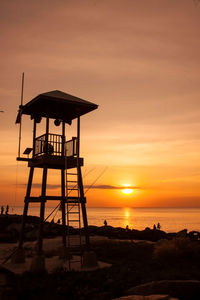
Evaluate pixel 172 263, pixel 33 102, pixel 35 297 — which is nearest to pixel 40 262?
pixel 35 297

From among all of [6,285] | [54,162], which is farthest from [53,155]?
[6,285]

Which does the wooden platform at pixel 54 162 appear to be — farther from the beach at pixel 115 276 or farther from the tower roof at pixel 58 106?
the beach at pixel 115 276

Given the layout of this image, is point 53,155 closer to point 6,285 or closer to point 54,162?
point 54,162

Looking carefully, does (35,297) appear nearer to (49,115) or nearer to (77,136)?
(77,136)

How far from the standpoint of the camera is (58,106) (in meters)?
17.2

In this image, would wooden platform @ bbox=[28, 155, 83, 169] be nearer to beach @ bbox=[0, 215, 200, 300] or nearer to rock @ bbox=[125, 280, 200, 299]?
beach @ bbox=[0, 215, 200, 300]

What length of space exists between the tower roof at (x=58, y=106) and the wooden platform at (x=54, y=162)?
7.43 feet

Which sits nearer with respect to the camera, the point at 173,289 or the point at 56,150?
the point at 173,289

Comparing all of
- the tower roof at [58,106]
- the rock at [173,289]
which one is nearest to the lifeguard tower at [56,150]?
the tower roof at [58,106]

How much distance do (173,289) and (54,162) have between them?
28.0 feet

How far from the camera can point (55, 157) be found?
648 inches

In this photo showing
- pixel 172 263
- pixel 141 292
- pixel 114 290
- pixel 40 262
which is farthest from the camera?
pixel 172 263

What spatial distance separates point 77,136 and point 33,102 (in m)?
2.82

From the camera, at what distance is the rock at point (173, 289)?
998 centimetres
